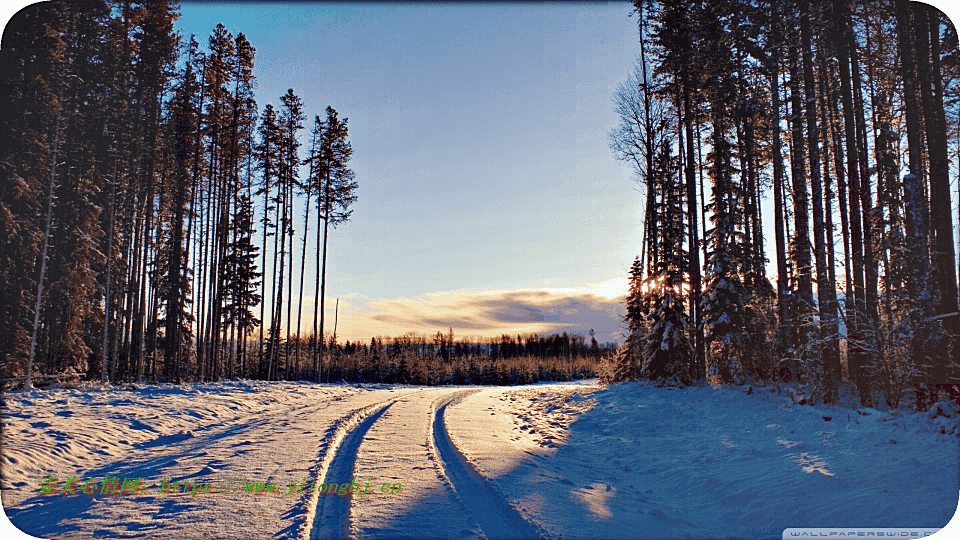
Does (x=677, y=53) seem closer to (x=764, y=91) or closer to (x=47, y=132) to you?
(x=764, y=91)

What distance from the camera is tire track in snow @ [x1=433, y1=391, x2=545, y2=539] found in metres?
5.14

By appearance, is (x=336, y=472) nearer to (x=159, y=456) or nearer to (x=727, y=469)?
(x=159, y=456)

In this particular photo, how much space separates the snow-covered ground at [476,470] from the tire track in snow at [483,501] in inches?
1.2

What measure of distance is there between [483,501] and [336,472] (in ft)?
7.90

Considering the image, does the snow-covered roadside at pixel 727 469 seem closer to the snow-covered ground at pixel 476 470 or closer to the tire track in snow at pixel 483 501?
the snow-covered ground at pixel 476 470

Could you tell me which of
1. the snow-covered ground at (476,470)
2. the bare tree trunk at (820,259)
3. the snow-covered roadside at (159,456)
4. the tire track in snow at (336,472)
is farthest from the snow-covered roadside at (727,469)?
the snow-covered roadside at (159,456)

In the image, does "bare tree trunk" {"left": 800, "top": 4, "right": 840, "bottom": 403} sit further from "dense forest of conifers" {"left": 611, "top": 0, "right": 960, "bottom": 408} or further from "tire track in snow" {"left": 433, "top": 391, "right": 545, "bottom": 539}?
"tire track in snow" {"left": 433, "top": 391, "right": 545, "bottom": 539}

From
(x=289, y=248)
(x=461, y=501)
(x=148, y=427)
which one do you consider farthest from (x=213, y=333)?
(x=461, y=501)

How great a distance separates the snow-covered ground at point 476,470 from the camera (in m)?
5.44

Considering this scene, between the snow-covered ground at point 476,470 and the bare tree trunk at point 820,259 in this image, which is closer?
the snow-covered ground at point 476,470

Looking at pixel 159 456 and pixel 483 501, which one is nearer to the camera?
pixel 483 501

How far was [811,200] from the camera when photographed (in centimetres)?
1463

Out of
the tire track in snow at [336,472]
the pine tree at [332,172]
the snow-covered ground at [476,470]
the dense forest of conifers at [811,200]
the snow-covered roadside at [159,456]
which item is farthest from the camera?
the pine tree at [332,172]

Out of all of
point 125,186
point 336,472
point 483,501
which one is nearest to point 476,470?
point 483,501
